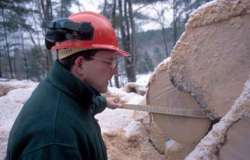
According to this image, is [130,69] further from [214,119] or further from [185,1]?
[214,119]

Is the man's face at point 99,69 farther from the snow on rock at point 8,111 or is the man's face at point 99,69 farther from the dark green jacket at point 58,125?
the snow on rock at point 8,111

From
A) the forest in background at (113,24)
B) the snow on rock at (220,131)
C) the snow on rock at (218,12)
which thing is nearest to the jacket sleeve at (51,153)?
the snow on rock at (220,131)

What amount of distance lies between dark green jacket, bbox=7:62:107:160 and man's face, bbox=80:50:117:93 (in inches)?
1.7

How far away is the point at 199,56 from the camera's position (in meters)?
2.31

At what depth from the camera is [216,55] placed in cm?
223

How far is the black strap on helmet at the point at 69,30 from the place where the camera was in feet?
4.94

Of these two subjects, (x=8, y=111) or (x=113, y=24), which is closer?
(x=8, y=111)

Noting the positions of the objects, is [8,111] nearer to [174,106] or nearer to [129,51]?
[174,106]

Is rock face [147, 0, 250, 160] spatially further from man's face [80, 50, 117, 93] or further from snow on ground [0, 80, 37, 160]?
snow on ground [0, 80, 37, 160]

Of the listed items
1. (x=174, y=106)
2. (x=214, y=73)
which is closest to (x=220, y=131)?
(x=214, y=73)

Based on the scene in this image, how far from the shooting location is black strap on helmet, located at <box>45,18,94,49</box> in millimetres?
1507

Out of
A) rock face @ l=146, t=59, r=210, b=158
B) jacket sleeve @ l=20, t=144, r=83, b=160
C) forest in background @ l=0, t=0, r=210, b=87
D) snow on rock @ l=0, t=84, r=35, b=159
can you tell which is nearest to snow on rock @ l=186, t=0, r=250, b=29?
rock face @ l=146, t=59, r=210, b=158

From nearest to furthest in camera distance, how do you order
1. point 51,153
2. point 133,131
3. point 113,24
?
point 51,153 < point 133,131 < point 113,24

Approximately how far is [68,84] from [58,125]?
21cm
